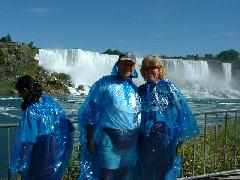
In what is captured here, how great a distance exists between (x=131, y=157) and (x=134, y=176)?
0.71 ft

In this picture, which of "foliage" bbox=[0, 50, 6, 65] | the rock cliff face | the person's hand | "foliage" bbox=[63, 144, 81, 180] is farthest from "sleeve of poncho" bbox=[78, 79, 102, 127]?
"foliage" bbox=[0, 50, 6, 65]

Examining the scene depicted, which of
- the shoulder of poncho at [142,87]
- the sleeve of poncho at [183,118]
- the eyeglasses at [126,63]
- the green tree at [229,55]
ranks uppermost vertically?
the green tree at [229,55]

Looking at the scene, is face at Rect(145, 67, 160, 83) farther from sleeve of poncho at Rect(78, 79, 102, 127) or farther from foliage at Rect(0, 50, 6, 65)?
foliage at Rect(0, 50, 6, 65)

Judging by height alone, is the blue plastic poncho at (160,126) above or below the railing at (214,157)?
above

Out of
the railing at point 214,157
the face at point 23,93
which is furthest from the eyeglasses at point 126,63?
the railing at point 214,157

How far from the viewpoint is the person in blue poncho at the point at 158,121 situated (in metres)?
4.10

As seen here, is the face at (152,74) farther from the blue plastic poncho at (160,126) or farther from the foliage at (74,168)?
the foliage at (74,168)

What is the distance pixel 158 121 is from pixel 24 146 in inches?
45.7

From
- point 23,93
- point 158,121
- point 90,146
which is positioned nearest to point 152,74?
point 158,121

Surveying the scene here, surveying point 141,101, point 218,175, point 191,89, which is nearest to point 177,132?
point 141,101

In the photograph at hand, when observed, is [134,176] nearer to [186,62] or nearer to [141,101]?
[141,101]

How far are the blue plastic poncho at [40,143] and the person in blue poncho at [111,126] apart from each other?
22 cm

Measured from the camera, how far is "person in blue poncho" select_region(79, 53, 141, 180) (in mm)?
3902

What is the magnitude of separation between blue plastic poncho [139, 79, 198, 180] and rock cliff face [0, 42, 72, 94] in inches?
3060
